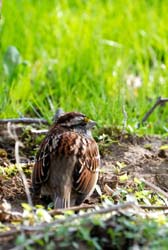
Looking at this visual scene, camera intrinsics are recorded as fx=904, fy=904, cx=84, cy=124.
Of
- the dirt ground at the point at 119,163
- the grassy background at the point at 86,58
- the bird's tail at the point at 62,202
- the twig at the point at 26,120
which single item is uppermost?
the grassy background at the point at 86,58

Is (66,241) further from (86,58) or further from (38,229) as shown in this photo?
(86,58)

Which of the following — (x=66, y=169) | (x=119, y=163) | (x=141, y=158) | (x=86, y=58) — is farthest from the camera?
(x=86, y=58)

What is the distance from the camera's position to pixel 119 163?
6.54 m

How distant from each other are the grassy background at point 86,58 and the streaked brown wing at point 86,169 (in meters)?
1.06

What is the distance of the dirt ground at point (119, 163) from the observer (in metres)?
6.26

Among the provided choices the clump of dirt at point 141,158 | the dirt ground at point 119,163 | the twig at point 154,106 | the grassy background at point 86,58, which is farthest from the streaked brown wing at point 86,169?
the twig at point 154,106

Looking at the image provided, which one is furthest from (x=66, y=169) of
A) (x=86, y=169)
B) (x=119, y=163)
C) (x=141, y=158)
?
(x=141, y=158)

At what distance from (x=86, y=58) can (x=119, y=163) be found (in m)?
2.45

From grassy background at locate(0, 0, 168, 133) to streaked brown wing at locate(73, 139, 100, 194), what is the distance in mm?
1060

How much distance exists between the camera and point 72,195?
19.6 feet

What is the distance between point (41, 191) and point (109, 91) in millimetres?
2288

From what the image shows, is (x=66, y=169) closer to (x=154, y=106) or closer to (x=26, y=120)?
(x=26, y=120)

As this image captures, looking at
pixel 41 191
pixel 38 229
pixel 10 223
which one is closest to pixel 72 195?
pixel 41 191

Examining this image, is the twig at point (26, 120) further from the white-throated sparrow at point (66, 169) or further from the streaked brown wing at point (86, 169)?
the streaked brown wing at point (86, 169)
